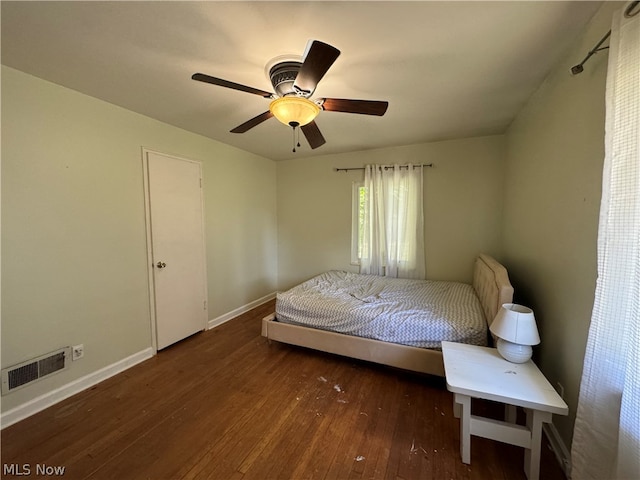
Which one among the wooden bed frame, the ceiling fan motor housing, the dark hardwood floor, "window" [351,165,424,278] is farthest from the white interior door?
"window" [351,165,424,278]

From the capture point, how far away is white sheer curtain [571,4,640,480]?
3.02 feet

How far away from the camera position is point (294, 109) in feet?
5.21

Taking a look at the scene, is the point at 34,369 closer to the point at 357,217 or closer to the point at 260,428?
the point at 260,428

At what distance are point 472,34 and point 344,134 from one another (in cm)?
182

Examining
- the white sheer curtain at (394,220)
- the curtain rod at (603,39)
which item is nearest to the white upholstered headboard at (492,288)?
the white sheer curtain at (394,220)

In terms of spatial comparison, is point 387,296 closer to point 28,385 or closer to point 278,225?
point 278,225

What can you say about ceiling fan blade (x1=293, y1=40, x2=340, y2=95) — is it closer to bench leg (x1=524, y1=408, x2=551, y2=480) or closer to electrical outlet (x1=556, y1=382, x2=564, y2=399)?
bench leg (x1=524, y1=408, x2=551, y2=480)

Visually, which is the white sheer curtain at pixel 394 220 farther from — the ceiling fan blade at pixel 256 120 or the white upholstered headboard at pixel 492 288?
the ceiling fan blade at pixel 256 120

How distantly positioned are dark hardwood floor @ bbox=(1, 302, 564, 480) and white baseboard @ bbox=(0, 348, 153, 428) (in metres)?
0.06

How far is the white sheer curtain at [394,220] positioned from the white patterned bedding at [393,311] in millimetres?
475

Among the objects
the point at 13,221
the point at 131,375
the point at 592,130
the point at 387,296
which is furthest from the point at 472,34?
the point at 131,375

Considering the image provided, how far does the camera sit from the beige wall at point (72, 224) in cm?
177

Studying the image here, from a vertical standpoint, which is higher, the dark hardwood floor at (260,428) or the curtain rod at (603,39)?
the curtain rod at (603,39)

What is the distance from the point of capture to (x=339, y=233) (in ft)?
13.9
